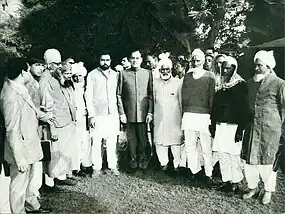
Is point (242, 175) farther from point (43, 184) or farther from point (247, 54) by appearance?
point (43, 184)

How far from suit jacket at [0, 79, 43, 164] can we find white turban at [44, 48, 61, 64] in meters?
0.20

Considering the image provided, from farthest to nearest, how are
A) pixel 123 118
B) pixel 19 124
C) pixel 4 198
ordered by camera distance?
pixel 123 118 → pixel 4 198 → pixel 19 124

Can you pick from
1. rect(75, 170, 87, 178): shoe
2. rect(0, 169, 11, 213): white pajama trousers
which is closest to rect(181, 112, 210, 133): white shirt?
rect(75, 170, 87, 178): shoe

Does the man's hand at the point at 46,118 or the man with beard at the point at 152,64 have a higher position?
the man with beard at the point at 152,64

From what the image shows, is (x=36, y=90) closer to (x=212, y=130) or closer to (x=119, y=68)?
(x=119, y=68)

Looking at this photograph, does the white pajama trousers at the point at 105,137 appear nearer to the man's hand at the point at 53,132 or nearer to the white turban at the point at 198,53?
the man's hand at the point at 53,132

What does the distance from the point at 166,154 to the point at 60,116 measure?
609 millimetres

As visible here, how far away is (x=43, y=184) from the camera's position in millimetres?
2297

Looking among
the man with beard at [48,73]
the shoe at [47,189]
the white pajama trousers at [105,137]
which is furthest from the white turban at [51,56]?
the shoe at [47,189]

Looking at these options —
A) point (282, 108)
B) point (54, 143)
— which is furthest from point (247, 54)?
point (54, 143)

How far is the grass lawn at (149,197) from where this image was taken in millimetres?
2328

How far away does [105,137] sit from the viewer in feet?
7.70

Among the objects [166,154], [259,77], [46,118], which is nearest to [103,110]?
[46,118]

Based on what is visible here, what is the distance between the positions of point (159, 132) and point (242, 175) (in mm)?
515
